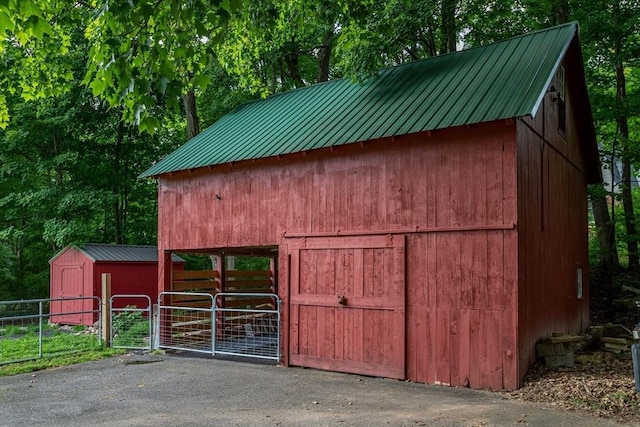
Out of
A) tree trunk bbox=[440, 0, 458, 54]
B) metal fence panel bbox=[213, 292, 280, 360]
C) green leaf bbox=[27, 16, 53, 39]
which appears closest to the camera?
green leaf bbox=[27, 16, 53, 39]

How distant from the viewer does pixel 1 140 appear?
21.4 meters

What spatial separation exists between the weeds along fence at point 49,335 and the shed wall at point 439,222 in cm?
482

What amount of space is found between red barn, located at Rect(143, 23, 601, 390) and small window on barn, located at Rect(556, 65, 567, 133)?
0.05 meters

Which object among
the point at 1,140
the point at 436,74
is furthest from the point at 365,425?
the point at 1,140

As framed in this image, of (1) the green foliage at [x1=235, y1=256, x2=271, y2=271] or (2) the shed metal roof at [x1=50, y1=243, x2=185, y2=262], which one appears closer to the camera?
(2) the shed metal roof at [x1=50, y1=243, x2=185, y2=262]

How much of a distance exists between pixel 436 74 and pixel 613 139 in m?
10.5

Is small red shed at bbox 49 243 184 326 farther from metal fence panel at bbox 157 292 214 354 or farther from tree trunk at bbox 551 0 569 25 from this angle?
tree trunk at bbox 551 0 569 25

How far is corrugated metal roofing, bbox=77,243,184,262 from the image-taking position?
1816 cm

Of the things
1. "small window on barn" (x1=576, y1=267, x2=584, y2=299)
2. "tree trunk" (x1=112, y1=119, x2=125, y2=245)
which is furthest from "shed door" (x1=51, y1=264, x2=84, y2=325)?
"small window on barn" (x1=576, y1=267, x2=584, y2=299)

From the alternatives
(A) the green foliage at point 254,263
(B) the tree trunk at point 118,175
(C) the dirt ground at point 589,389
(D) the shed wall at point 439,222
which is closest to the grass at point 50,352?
(D) the shed wall at point 439,222

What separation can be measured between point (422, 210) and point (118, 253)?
12896mm

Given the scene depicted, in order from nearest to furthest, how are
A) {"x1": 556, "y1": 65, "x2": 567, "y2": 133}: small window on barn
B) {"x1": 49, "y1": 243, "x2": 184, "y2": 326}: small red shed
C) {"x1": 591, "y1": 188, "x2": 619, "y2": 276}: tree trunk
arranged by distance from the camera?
1. {"x1": 556, "y1": 65, "x2": 567, "y2": 133}: small window on barn
2. {"x1": 591, "y1": 188, "x2": 619, "y2": 276}: tree trunk
3. {"x1": 49, "y1": 243, "x2": 184, "y2": 326}: small red shed

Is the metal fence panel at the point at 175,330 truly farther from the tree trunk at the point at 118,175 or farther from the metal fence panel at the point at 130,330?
the tree trunk at the point at 118,175

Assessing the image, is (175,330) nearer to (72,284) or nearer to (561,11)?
(72,284)
